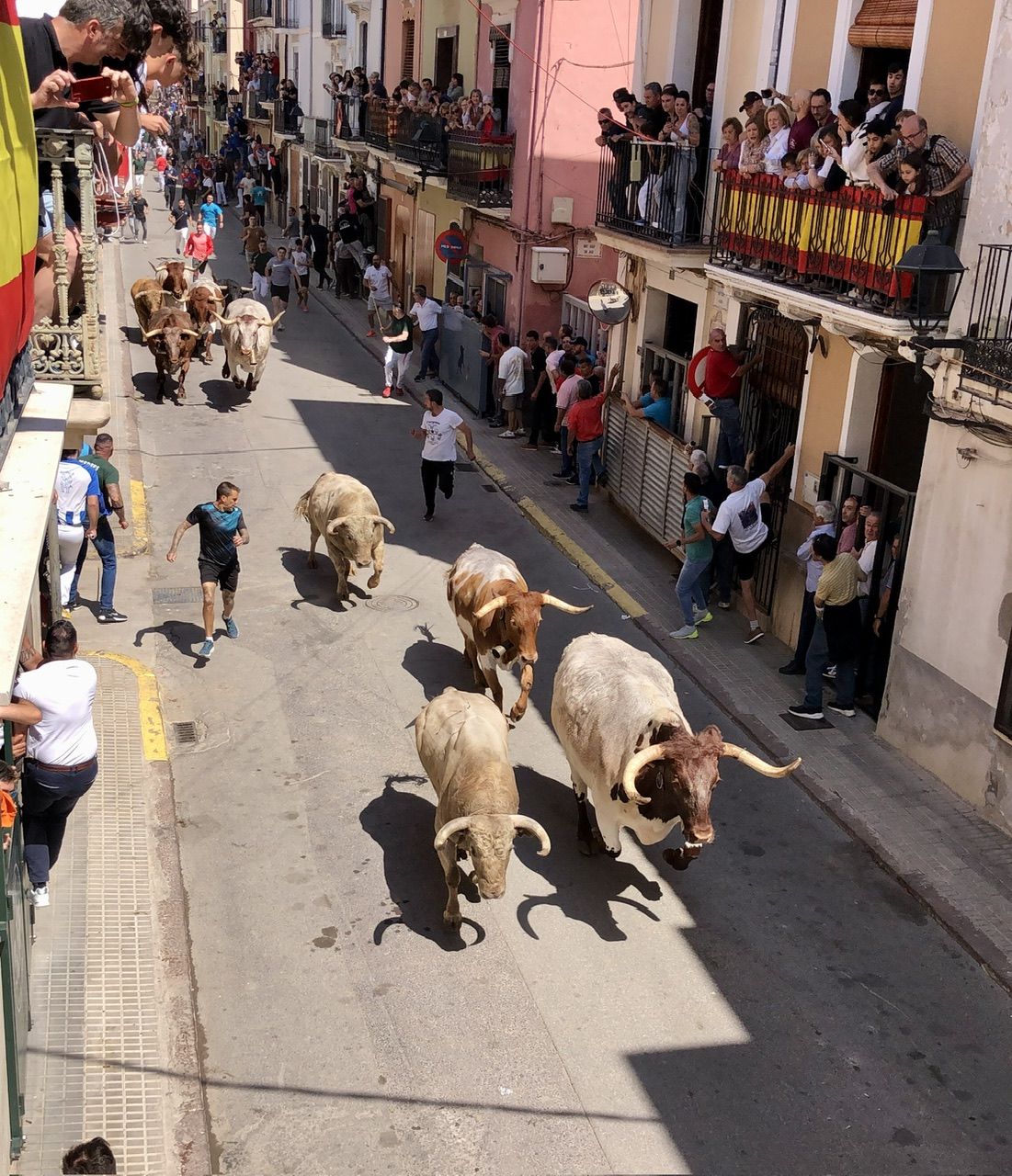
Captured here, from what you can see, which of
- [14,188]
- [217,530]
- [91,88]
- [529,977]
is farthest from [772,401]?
[14,188]

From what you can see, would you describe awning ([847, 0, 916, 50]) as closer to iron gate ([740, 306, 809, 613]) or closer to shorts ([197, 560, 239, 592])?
iron gate ([740, 306, 809, 613])

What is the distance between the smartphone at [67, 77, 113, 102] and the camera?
7.08 metres

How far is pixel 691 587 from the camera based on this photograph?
46.5 ft

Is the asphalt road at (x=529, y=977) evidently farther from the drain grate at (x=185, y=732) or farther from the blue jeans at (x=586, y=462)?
the blue jeans at (x=586, y=462)

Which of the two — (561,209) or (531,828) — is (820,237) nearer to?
(531,828)

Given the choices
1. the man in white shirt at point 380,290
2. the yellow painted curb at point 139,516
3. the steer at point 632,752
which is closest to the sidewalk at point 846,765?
the steer at point 632,752

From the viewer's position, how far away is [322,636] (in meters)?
13.7

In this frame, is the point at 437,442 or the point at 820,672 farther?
the point at 437,442

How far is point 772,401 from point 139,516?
8109 mm

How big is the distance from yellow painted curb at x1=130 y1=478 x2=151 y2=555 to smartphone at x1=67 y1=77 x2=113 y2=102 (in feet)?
29.1

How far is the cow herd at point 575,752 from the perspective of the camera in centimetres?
843

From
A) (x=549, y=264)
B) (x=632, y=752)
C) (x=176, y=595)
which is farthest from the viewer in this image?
(x=549, y=264)

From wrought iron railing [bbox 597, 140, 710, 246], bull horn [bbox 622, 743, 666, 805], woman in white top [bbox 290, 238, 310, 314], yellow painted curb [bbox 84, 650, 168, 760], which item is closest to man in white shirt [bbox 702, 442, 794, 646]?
wrought iron railing [bbox 597, 140, 710, 246]

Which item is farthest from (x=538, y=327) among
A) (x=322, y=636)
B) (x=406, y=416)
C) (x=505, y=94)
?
(x=322, y=636)
